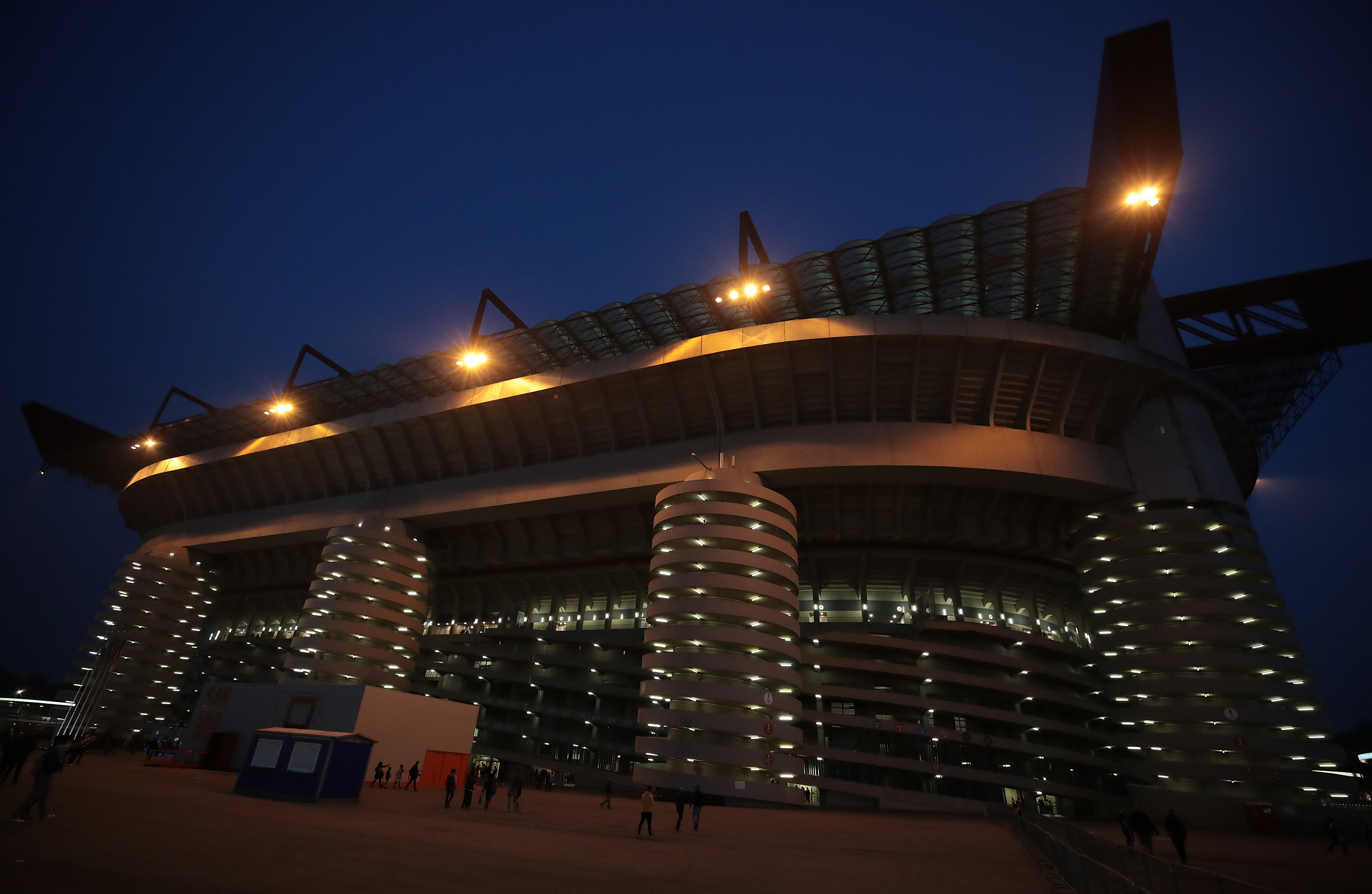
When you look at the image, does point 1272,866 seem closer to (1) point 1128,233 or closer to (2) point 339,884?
(2) point 339,884

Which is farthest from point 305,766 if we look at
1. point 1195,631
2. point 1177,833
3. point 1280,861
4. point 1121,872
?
point 1195,631

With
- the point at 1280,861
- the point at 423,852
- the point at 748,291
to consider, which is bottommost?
the point at 423,852

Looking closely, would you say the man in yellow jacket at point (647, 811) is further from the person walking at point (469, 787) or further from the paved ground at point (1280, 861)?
the paved ground at point (1280, 861)

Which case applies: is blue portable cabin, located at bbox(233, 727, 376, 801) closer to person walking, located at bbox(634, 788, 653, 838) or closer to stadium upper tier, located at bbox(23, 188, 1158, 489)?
person walking, located at bbox(634, 788, 653, 838)

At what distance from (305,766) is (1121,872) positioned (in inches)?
874

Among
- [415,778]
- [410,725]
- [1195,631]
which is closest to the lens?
[415,778]

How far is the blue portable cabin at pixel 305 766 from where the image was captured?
2112 cm

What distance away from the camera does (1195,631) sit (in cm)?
3872

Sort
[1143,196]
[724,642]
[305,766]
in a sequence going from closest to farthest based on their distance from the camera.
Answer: [305,766]
[1143,196]
[724,642]

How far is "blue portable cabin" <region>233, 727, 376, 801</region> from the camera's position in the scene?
69.3 feet

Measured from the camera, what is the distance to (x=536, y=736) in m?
53.4

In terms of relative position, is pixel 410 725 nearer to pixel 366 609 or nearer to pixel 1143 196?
pixel 366 609

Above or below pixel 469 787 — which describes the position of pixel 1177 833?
below

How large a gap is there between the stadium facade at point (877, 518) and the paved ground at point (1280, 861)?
705cm
